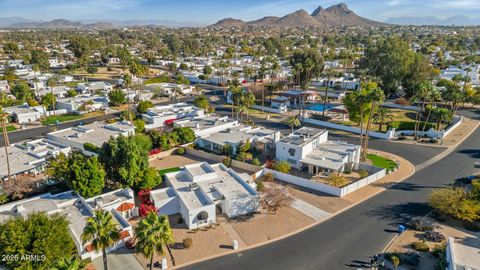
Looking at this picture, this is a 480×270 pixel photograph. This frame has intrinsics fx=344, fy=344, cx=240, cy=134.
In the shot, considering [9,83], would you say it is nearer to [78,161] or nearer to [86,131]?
[86,131]

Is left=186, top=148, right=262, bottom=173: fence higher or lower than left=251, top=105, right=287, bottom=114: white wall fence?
lower

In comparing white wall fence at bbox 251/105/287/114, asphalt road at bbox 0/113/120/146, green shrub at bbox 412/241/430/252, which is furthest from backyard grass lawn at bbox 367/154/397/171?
asphalt road at bbox 0/113/120/146

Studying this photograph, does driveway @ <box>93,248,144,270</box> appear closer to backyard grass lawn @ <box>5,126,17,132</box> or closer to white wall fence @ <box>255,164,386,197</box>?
white wall fence @ <box>255,164,386,197</box>

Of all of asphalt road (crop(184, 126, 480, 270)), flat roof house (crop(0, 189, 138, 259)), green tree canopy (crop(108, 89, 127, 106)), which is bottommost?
asphalt road (crop(184, 126, 480, 270))

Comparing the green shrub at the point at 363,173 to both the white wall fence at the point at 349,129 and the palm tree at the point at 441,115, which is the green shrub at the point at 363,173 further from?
the palm tree at the point at 441,115

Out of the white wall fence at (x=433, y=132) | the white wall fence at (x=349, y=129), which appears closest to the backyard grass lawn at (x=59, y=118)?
the white wall fence at (x=349, y=129)

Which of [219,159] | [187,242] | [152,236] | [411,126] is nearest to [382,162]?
[411,126]

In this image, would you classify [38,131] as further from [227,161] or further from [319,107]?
[319,107]

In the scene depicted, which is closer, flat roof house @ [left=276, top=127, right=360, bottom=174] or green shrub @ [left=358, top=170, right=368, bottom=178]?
green shrub @ [left=358, top=170, right=368, bottom=178]
